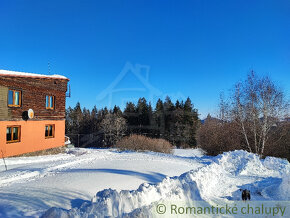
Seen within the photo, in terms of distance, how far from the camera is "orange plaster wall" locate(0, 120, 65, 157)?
1076cm

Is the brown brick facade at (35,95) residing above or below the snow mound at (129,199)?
above

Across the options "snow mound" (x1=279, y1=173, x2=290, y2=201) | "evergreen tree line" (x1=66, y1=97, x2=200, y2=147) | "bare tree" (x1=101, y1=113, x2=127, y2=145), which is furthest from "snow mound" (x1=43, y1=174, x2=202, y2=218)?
"bare tree" (x1=101, y1=113, x2=127, y2=145)

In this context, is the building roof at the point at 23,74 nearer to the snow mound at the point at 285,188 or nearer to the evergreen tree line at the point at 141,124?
the snow mound at the point at 285,188

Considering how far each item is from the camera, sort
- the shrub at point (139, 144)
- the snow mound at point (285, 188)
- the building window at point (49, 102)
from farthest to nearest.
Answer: the shrub at point (139, 144) → the building window at point (49, 102) → the snow mound at point (285, 188)

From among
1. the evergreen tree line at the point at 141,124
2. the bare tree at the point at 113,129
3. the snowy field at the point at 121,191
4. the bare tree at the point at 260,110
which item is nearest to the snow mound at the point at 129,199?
the snowy field at the point at 121,191

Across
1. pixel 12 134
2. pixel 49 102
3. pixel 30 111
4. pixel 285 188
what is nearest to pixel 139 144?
pixel 49 102

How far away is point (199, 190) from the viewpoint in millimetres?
4930

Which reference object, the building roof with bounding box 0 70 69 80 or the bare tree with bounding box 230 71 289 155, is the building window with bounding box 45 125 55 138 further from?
the bare tree with bounding box 230 71 289 155

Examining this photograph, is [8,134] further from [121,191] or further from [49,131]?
[121,191]

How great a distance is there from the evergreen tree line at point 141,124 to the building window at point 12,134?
80.2ft

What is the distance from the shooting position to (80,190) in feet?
13.9

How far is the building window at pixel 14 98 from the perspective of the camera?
1124 centimetres

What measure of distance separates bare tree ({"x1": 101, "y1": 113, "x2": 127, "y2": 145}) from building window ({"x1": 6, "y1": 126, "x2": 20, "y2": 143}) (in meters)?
26.3

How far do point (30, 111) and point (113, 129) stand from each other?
2720 centimetres
